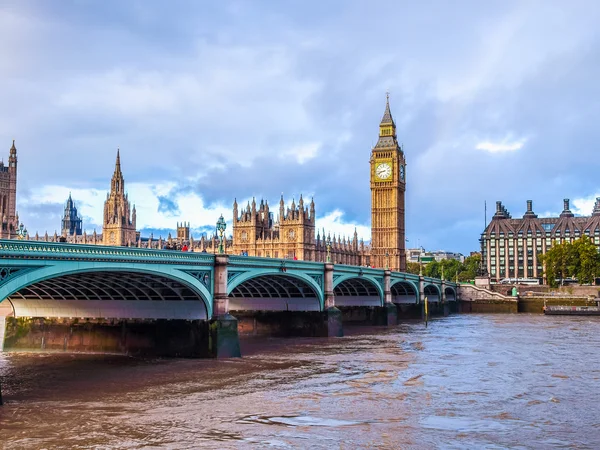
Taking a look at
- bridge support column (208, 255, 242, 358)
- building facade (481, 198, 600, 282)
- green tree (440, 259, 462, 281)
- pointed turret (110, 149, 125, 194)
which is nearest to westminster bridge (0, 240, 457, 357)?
bridge support column (208, 255, 242, 358)

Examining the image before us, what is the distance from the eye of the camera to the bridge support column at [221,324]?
1412 inches

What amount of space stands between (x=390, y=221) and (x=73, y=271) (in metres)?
107

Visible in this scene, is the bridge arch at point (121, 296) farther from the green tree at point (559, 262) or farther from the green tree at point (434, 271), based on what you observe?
the green tree at point (434, 271)

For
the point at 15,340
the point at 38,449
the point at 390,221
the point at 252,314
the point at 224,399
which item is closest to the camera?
the point at 38,449

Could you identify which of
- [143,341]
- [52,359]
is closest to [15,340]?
[52,359]

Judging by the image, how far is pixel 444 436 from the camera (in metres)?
19.9

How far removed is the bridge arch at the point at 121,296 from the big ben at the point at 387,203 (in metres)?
92.9

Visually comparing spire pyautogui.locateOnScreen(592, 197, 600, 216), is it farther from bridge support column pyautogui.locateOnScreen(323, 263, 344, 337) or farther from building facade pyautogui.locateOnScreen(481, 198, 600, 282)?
bridge support column pyautogui.locateOnScreen(323, 263, 344, 337)

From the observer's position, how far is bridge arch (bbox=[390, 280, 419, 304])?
258 ft

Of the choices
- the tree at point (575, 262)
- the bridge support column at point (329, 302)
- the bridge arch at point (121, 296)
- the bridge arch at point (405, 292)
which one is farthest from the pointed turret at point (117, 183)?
the bridge arch at point (121, 296)

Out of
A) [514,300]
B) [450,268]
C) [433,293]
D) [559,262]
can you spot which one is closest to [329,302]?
[433,293]

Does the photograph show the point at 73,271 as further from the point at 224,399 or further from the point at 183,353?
the point at 183,353

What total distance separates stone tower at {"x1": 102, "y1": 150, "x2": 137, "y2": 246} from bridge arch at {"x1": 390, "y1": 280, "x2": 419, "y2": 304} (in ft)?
213

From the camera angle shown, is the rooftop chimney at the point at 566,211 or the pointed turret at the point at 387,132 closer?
the pointed turret at the point at 387,132
